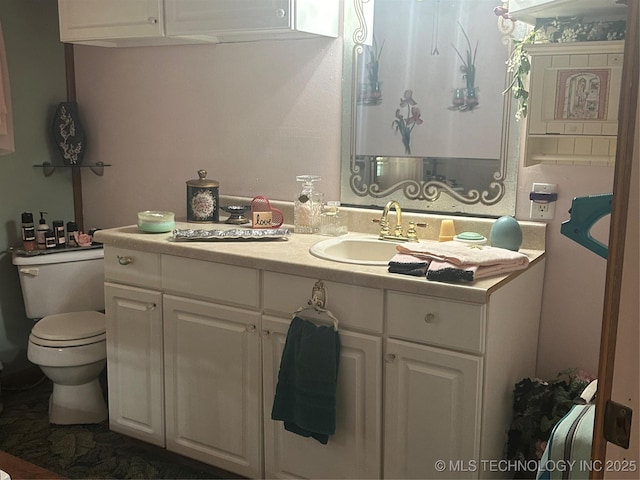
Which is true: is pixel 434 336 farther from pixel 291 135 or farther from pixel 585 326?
pixel 291 135

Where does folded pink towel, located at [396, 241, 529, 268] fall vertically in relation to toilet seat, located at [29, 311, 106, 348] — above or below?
above

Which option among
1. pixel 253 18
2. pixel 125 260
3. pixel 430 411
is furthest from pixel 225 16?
pixel 430 411

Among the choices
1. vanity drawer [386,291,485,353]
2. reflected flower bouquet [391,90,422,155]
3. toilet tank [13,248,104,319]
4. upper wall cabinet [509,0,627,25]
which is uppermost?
upper wall cabinet [509,0,627,25]

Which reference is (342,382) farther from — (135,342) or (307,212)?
(135,342)

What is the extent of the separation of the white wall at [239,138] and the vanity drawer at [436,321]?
62cm

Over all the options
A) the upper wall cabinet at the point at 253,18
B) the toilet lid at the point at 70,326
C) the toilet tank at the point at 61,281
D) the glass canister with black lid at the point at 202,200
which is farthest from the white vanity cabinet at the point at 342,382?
the toilet tank at the point at 61,281

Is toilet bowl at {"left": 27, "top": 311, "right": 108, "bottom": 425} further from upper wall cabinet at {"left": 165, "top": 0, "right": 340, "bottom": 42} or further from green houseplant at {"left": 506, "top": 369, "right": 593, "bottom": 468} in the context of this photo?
green houseplant at {"left": 506, "top": 369, "right": 593, "bottom": 468}

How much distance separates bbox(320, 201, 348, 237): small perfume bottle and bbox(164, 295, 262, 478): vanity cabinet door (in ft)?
1.65

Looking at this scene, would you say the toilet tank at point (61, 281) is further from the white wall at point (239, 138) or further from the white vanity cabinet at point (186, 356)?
the white vanity cabinet at point (186, 356)

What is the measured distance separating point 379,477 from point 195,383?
30.0 inches

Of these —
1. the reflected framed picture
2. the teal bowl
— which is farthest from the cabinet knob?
the reflected framed picture

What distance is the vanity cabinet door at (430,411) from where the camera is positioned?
1991 millimetres

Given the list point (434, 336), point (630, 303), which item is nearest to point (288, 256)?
point (434, 336)

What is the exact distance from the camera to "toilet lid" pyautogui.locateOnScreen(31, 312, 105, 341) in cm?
296
